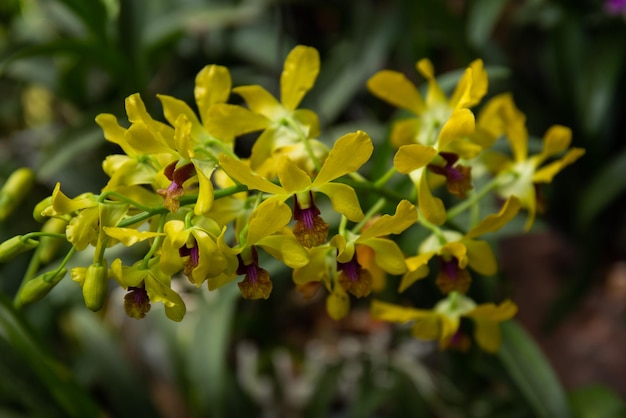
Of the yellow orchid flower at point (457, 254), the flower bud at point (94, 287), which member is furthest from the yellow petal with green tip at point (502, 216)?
the flower bud at point (94, 287)

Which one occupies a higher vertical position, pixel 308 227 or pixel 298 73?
pixel 298 73

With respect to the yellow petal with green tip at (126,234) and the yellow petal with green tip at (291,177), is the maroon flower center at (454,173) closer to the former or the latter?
the yellow petal with green tip at (291,177)

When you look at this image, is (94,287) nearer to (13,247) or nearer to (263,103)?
(13,247)

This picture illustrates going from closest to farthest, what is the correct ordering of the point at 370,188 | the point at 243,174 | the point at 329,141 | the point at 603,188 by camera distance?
the point at 243,174
the point at 370,188
the point at 329,141
the point at 603,188

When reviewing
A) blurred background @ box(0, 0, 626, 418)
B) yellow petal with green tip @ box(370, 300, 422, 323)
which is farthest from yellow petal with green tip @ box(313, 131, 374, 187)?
blurred background @ box(0, 0, 626, 418)

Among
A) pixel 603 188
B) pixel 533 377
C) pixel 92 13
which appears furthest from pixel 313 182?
pixel 603 188

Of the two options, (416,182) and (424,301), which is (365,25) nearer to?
(424,301)

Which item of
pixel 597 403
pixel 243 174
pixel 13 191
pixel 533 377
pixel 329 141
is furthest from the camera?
pixel 329 141

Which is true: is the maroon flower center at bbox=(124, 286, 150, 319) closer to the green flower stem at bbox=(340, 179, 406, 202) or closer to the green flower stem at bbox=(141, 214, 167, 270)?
the green flower stem at bbox=(141, 214, 167, 270)
